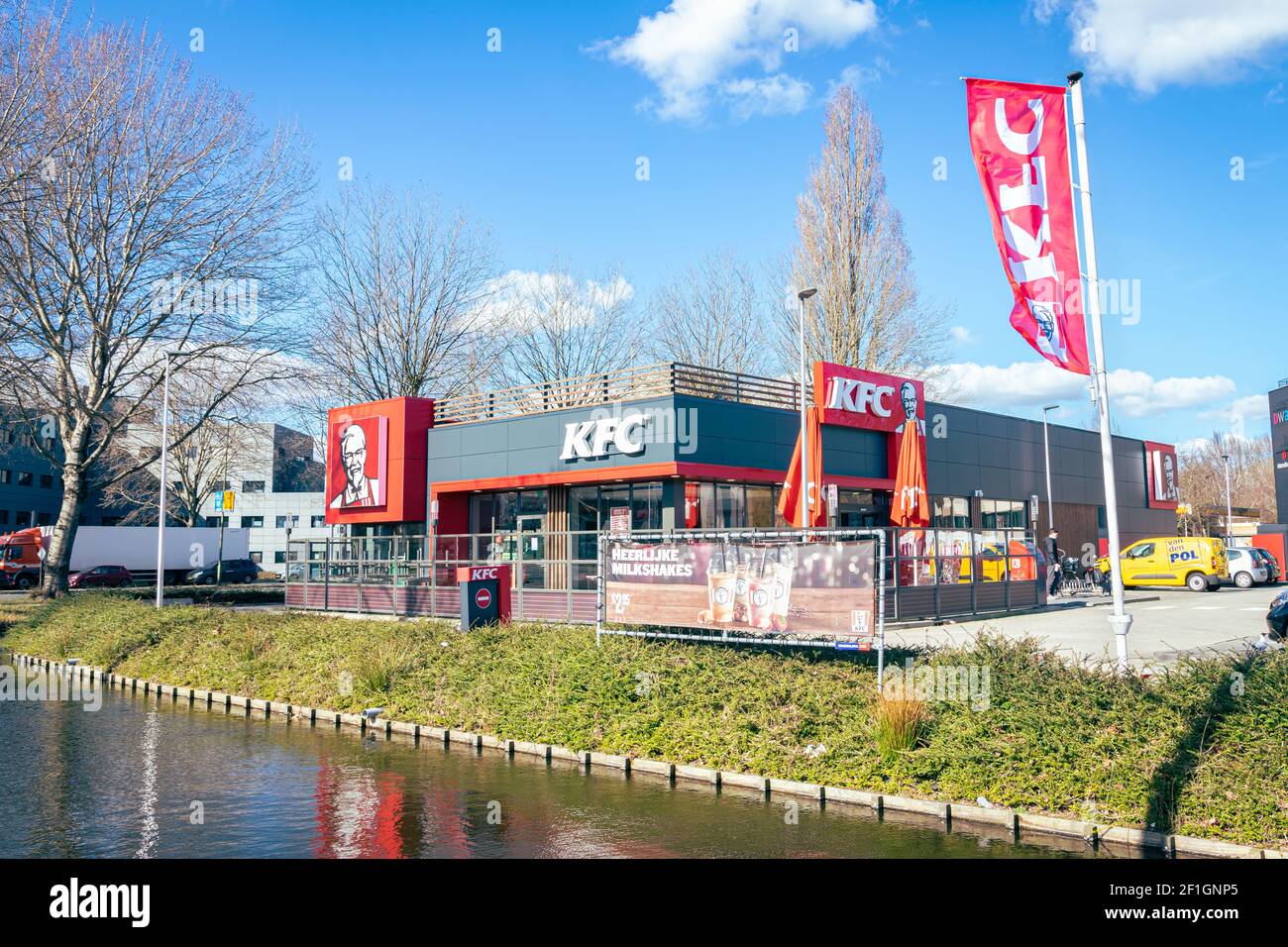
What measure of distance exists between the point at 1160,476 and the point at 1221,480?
2341 inches

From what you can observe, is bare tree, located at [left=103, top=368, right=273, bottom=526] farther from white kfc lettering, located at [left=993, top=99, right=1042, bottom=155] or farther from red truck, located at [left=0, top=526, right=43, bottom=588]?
white kfc lettering, located at [left=993, top=99, right=1042, bottom=155]

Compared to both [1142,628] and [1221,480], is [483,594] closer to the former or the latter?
[1142,628]

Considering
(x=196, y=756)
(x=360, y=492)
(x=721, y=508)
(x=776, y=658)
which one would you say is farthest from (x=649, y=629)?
(x=360, y=492)

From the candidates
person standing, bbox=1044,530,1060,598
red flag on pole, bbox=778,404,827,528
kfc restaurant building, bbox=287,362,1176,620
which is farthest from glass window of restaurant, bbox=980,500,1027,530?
red flag on pole, bbox=778,404,827,528

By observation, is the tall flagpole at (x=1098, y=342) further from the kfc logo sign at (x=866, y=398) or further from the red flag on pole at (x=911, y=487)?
the kfc logo sign at (x=866, y=398)

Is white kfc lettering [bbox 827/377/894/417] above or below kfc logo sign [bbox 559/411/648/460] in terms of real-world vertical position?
above

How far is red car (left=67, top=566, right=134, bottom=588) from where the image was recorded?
152 feet

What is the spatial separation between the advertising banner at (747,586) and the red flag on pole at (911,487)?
11715 millimetres

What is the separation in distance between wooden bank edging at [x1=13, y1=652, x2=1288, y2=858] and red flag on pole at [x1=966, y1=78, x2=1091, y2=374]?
5.99 m

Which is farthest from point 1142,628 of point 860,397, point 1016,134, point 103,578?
point 103,578

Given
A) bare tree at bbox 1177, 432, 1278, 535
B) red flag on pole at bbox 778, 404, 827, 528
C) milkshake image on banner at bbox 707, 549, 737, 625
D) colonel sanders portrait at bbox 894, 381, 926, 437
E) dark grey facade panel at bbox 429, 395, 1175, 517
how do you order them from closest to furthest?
milkshake image on banner at bbox 707, 549, 737, 625
red flag on pole at bbox 778, 404, 827, 528
dark grey facade panel at bbox 429, 395, 1175, 517
colonel sanders portrait at bbox 894, 381, 926, 437
bare tree at bbox 1177, 432, 1278, 535

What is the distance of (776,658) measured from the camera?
41.5ft

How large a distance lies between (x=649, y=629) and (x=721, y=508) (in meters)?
10.4

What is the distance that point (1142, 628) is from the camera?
19.7 m
